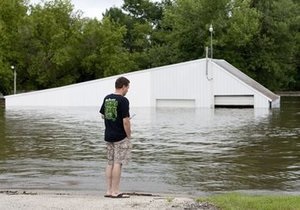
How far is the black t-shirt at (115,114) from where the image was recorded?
836 centimetres

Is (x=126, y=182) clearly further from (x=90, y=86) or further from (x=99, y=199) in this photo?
(x=90, y=86)

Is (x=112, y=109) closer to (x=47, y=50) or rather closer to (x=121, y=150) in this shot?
(x=121, y=150)

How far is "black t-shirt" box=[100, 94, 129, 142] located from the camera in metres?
8.36

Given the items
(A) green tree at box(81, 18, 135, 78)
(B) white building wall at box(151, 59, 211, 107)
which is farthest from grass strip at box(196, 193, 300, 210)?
(A) green tree at box(81, 18, 135, 78)

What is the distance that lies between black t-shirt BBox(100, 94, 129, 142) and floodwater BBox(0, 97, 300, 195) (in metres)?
2.71

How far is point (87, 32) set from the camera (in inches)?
2721

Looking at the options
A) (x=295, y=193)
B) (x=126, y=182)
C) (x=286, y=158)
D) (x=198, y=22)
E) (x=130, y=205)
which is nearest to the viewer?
(x=130, y=205)

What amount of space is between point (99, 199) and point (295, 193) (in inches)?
163

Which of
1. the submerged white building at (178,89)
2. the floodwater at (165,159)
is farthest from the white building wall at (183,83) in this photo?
the floodwater at (165,159)

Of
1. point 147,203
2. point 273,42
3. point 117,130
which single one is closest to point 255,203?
point 147,203

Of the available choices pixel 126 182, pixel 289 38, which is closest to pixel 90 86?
pixel 289 38

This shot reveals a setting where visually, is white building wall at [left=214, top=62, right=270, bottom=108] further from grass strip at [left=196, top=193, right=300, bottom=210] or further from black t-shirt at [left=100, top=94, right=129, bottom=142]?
grass strip at [left=196, top=193, right=300, bottom=210]

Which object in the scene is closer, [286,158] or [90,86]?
[286,158]

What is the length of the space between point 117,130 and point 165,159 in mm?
7008
